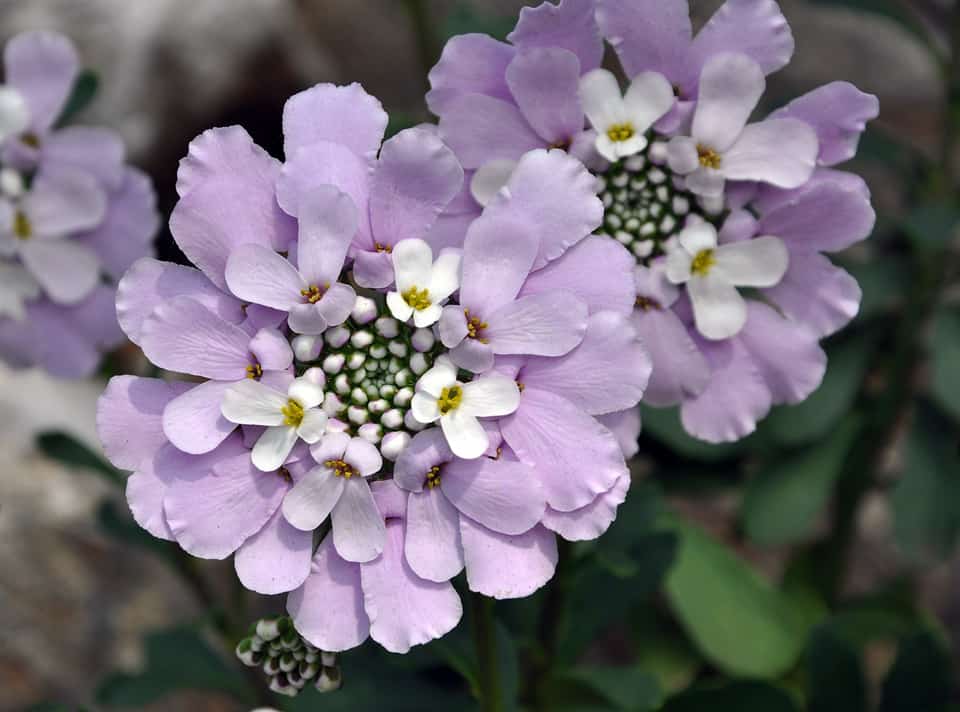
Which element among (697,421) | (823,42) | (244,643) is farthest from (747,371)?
(823,42)

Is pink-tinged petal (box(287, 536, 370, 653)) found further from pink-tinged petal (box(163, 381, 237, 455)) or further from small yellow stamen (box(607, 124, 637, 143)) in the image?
small yellow stamen (box(607, 124, 637, 143))

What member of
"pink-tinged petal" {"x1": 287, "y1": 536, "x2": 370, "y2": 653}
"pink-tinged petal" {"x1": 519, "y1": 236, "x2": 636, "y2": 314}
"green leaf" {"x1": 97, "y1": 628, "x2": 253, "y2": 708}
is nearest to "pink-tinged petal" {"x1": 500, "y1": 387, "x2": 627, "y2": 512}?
"pink-tinged petal" {"x1": 519, "y1": 236, "x2": 636, "y2": 314}

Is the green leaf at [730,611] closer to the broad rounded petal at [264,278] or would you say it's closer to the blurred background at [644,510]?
the blurred background at [644,510]

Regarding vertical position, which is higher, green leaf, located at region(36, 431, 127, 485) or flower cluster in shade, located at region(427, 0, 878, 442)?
flower cluster in shade, located at region(427, 0, 878, 442)

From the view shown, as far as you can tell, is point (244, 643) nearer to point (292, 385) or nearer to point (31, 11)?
point (292, 385)

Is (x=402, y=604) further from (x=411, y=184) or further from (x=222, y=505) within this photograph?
(x=411, y=184)

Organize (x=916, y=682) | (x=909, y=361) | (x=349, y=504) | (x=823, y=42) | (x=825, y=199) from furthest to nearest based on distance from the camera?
(x=823, y=42), (x=909, y=361), (x=916, y=682), (x=825, y=199), (x=349, y=504)
